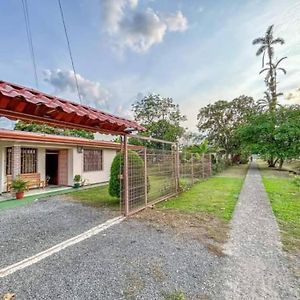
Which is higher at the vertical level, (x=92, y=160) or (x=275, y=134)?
(x=275, y=134)

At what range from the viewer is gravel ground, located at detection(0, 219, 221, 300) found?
3229 mm

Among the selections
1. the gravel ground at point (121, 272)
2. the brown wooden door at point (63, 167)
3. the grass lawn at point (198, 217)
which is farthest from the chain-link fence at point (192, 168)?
the gravel ground at point (121, 272)

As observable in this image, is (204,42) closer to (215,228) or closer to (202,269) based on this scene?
(215,228)

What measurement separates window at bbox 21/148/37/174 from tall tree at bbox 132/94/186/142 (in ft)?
51.6

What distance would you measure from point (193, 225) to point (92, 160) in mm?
11532

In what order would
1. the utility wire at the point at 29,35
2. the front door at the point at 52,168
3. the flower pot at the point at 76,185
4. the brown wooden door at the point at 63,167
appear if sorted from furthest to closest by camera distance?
1. the front door at the point at 52,168
2. the brown wooden door at the point at 63,167
3. the flower pot at the point at 76,185
4. the utility wire at the point at 29,35

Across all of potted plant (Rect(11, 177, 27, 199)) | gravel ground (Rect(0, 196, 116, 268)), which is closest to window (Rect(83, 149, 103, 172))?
potted plant (Rect(11, 177, 27, 199))

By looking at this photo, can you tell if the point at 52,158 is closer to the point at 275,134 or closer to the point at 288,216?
the point at 288,216

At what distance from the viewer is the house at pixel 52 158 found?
39.3ft

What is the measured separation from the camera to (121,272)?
3768 millimetres

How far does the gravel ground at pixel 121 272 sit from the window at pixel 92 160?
1112cm

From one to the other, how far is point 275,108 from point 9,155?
89.5ft

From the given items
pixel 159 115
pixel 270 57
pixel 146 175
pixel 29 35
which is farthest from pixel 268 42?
pixel 29 35

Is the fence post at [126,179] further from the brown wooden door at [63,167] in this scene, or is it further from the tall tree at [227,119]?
the tall tree at [227,119]
